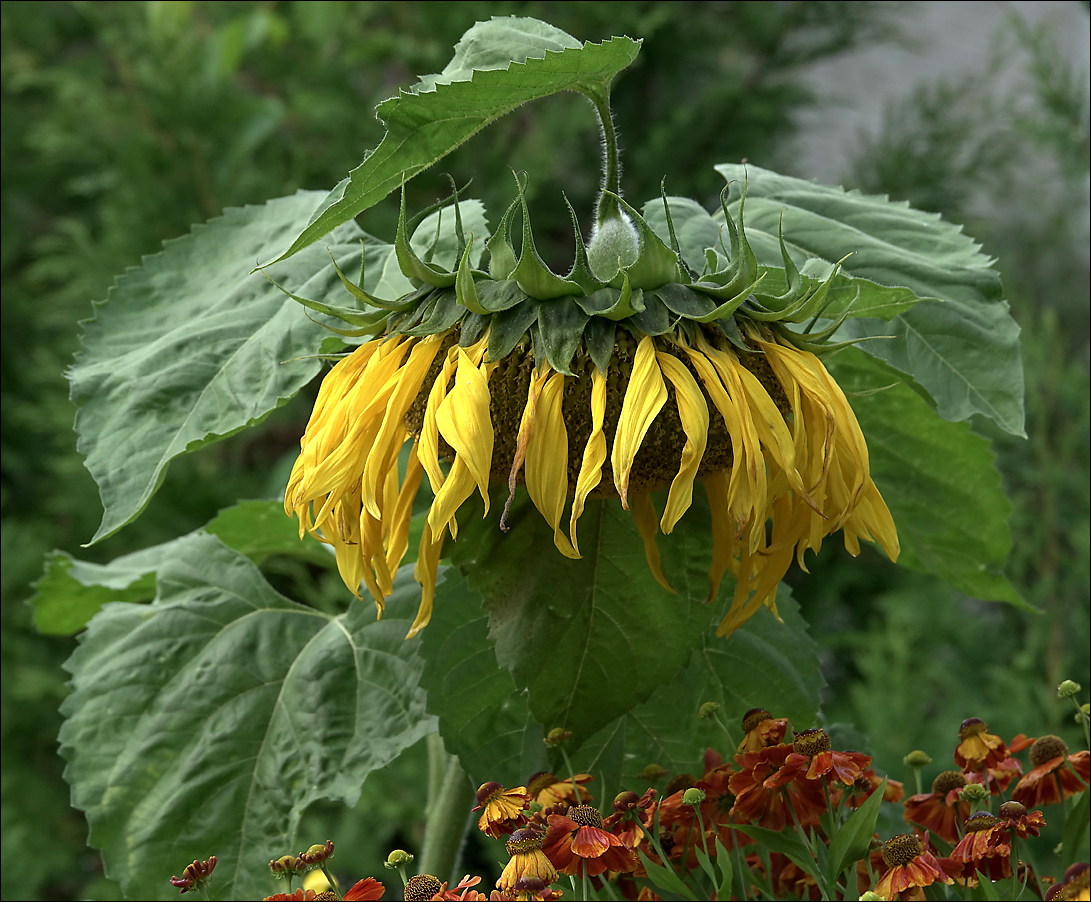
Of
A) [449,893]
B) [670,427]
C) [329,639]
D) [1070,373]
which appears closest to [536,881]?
[449,893]

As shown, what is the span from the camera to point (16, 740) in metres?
1.73

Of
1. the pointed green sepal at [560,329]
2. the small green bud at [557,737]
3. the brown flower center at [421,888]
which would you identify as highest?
the pointed green sepal at [560,329]

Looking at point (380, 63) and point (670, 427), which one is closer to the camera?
point (670, 427)

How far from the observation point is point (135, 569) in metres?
0.69

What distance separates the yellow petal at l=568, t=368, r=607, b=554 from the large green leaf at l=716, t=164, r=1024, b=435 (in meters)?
0.14

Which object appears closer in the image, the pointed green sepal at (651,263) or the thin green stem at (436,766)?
the pointed green sepal at (651,263)

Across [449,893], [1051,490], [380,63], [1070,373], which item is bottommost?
[1051,490]

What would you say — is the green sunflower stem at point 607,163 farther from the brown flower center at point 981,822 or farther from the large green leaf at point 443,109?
the brown flower center at point 981,822

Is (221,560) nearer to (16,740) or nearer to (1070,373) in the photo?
(1070,373)

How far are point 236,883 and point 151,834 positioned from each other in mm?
47

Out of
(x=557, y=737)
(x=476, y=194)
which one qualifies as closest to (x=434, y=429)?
(x=557, y=737)

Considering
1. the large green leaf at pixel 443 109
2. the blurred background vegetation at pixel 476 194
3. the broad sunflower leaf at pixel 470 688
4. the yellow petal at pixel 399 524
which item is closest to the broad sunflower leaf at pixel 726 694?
the broad sunflower leaf at pixel 470 688

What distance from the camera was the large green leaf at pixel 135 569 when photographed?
25.4 inches

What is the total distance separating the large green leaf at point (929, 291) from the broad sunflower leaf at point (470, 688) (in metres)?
0.20
